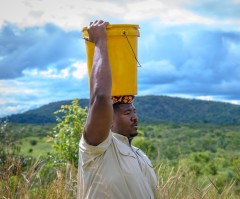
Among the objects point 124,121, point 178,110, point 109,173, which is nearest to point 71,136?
point 124,121

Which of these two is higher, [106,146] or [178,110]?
[106,146]

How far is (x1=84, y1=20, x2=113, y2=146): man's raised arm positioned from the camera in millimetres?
3377

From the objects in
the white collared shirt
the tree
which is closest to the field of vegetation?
the tree

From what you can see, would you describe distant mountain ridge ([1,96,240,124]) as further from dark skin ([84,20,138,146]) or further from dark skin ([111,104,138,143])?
dark skin ([84,20,138,146])

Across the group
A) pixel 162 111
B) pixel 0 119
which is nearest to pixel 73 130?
pixel 0 119

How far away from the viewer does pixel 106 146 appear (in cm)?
359

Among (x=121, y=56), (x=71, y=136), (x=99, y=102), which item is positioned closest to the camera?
(x=99, y=102)

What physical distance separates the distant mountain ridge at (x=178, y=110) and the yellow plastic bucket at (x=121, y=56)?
76944mm

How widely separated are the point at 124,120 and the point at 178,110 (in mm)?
85620

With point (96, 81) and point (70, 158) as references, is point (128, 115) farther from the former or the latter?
point (70, 158)

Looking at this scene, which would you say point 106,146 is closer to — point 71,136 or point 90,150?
point 90,150

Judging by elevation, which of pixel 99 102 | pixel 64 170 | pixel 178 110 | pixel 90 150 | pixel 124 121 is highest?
pixel 99 102

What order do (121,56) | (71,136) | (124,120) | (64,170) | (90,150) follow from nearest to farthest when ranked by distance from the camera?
(90,150) → (124,120) → (121,56) → (64,170) → (71,136)

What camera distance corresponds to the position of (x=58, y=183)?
16.8 feet
